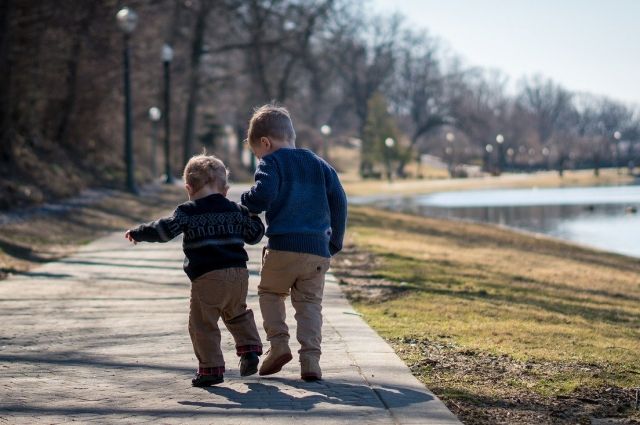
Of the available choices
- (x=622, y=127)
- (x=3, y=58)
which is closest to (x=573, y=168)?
(x=622, y=127)

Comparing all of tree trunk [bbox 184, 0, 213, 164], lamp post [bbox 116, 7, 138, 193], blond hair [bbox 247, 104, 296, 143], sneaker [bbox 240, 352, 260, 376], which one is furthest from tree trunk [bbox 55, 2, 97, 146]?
sneaker [bbox 240, 352, 260, 376]

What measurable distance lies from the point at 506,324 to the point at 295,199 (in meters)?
3.27

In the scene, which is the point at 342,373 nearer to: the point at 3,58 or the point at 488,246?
the point at 488,246

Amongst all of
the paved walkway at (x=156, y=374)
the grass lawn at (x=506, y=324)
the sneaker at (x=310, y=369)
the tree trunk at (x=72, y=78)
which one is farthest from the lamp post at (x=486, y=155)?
the sneaker at (x=310, y=369)

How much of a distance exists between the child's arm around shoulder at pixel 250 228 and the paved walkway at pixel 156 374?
2.59ft

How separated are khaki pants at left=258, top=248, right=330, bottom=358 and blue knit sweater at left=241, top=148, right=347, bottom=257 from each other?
0.06 metres

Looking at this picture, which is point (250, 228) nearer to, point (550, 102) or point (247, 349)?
point (247, 349)

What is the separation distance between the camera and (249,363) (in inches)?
238

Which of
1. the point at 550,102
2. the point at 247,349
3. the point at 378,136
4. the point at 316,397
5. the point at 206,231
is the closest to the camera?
the point at 316,397

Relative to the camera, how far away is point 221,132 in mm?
59031

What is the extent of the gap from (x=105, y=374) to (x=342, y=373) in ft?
4.48

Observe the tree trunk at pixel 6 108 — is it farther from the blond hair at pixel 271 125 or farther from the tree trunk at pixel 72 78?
the blond hair at pixel 271 125

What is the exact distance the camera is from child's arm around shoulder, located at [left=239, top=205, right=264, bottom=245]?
19.8 feet

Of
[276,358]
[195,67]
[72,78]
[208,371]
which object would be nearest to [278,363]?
[276,358]
